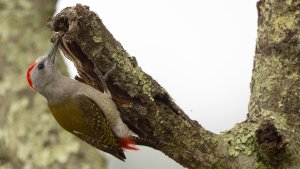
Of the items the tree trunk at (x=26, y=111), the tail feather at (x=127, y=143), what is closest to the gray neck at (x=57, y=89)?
the tree trunk at (x=26, y=111)

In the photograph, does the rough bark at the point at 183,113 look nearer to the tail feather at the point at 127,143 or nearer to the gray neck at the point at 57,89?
the tail feather at the point at 127,143

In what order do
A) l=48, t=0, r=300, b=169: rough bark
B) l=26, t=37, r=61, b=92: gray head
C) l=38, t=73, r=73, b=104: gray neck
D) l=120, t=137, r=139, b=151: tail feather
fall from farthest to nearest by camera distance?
1. l=26, t=37, r=61, b=92: gray head
2. l=38, t=73, r=73, b=104: gray neck
3. l=120, t=137, r=139, b=151: tail feather
4. l=48, t=0, r=300, b=169: rough bark

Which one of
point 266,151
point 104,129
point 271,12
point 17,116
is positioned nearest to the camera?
point 266,151

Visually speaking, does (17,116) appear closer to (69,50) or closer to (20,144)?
(20,144)

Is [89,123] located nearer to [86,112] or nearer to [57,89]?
[86,112]

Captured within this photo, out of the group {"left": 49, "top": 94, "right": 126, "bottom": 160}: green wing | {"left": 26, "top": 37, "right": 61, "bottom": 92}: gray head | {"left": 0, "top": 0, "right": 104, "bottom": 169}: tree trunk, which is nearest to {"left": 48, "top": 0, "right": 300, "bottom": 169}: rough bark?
{"left": 49, "top": 94, "right": 126, "bottom": 160}: green wing

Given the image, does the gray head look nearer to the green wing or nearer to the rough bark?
the green wing

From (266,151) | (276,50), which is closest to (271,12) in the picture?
(276,50)
